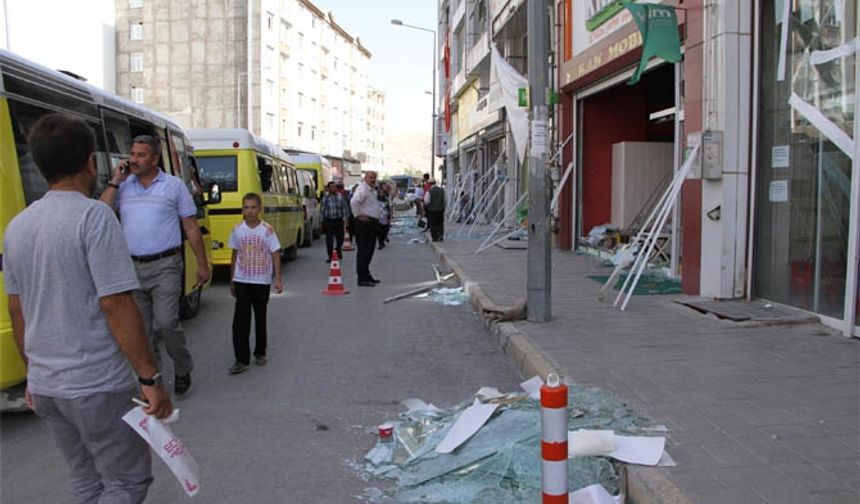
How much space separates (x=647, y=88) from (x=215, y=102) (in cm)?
3990

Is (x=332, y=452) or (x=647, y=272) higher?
(x=647, y=272)

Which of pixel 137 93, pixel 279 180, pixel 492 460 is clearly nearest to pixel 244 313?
pixel 492 460

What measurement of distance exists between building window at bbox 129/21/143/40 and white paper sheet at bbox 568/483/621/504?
176 feet

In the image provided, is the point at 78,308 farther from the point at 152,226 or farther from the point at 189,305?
the point at 189,305

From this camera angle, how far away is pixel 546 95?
7.79m

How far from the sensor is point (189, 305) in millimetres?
9242

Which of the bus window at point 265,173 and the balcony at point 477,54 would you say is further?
the balcony at point 477,54

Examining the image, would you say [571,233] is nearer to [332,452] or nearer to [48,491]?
[332,452]

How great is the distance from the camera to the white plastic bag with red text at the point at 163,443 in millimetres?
2627

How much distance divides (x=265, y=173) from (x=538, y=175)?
7347 millimetres

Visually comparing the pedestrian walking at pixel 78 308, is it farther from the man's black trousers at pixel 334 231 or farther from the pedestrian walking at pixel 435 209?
the pedestrian walking at pixel 435 209

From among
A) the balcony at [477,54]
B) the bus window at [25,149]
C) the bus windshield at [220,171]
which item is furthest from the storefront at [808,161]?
the balcony at [477,54]

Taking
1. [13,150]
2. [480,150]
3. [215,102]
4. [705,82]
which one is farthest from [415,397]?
[215,102]

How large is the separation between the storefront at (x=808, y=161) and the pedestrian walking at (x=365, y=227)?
238 inches
